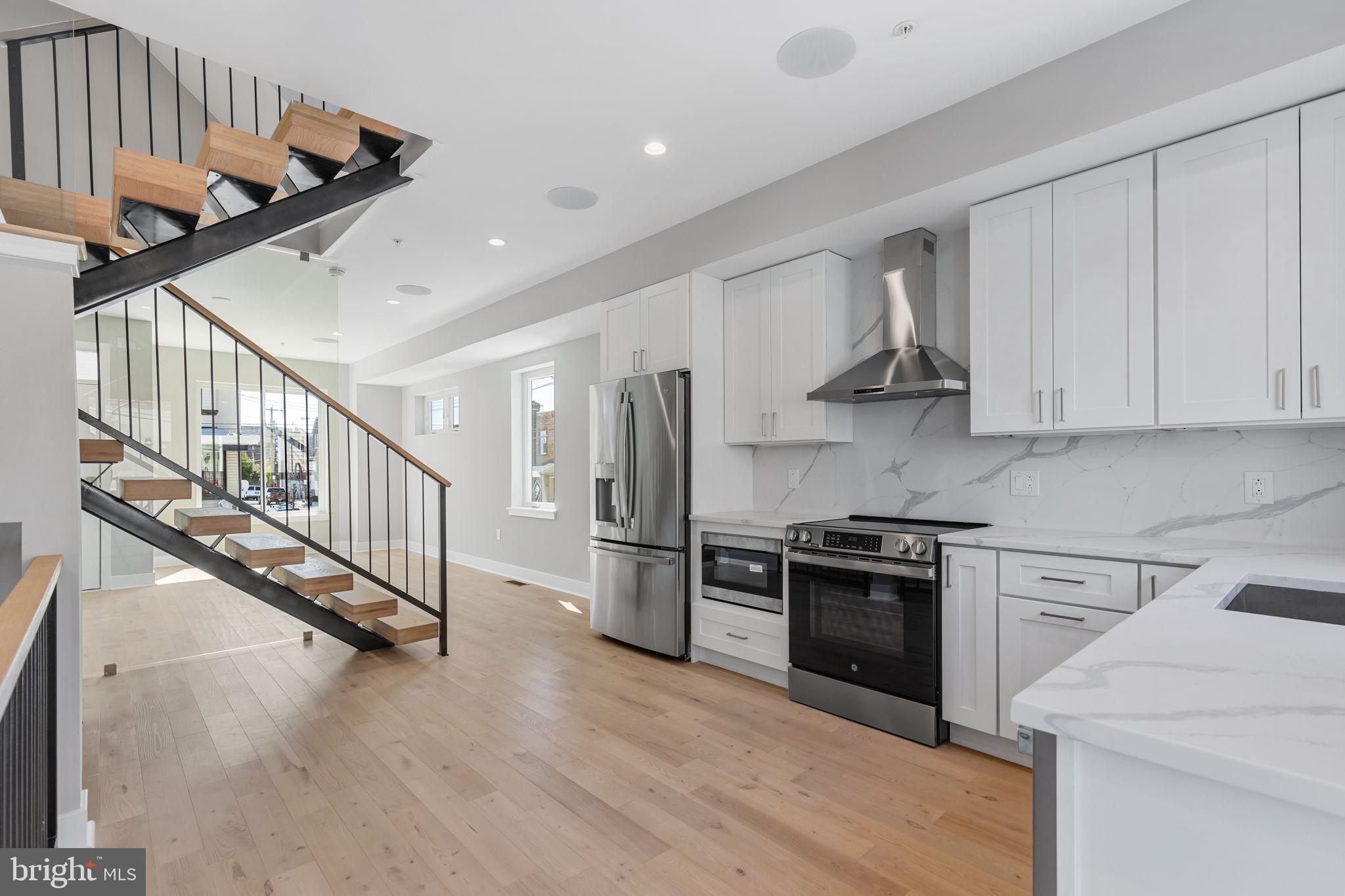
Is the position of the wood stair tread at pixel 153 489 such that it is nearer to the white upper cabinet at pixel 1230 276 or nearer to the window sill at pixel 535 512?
the window sill at pixel 535 512

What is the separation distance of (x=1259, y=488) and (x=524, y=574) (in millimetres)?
5528

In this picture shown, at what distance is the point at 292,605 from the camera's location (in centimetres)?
390

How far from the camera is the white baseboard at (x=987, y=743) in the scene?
261cm

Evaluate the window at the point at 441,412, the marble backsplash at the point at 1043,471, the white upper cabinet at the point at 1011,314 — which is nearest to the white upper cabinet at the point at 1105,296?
the white upper cabinet at the point at 1011,314

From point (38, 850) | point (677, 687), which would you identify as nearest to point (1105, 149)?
point (677, 687)

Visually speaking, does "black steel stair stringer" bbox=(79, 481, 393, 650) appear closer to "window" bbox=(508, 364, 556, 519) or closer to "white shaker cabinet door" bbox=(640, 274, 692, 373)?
"window" bbox=(508, 364, 556, 519)

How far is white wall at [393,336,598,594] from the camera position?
5746 millimetres

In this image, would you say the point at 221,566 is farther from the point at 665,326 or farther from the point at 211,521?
the point at 665,326

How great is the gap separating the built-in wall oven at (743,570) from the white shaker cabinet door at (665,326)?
108 cm

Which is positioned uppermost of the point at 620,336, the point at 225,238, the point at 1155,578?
the point at 225,238

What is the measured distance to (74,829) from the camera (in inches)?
76.9

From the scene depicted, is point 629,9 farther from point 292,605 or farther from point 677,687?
point 292,605

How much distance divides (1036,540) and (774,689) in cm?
157

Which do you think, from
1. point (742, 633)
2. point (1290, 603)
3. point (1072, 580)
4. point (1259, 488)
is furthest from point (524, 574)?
point (1290, 603)
